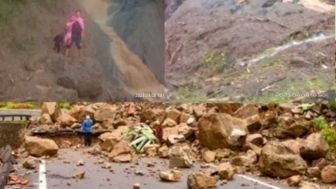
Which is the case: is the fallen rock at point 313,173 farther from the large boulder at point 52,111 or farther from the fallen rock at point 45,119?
the fallen rock at point 45,119

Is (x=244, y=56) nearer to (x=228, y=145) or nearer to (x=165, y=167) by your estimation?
(x=165, y=167)

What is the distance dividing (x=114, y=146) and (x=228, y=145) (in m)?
1.03

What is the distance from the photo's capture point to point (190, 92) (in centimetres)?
343

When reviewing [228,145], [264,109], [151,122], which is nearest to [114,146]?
[151,122]

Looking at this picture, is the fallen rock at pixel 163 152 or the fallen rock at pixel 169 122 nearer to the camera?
the fallen rock at pixel 163 152

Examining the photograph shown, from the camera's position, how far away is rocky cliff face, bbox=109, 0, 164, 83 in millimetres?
3211

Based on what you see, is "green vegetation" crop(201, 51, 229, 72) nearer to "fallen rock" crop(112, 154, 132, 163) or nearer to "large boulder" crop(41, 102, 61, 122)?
"fallen rock" crop(112, 154, 132, 163)

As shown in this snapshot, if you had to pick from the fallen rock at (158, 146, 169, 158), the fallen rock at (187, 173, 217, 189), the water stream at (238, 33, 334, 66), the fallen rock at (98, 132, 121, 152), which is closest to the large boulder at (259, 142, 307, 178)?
the fallen rock at (187, 173, 217, 189)

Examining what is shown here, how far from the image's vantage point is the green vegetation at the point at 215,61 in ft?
11.3

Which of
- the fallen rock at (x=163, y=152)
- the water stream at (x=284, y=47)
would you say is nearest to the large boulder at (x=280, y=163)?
the fallen rock at (x=163, y=152)

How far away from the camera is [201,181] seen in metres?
4.39

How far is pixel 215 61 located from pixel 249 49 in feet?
0.64

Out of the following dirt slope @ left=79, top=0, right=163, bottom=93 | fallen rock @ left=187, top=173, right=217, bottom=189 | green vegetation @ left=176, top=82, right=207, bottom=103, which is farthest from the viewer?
fallen rock @ left=187, top=173, right=217, bottom=189

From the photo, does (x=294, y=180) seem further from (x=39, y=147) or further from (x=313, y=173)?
(x=39, y=147)
